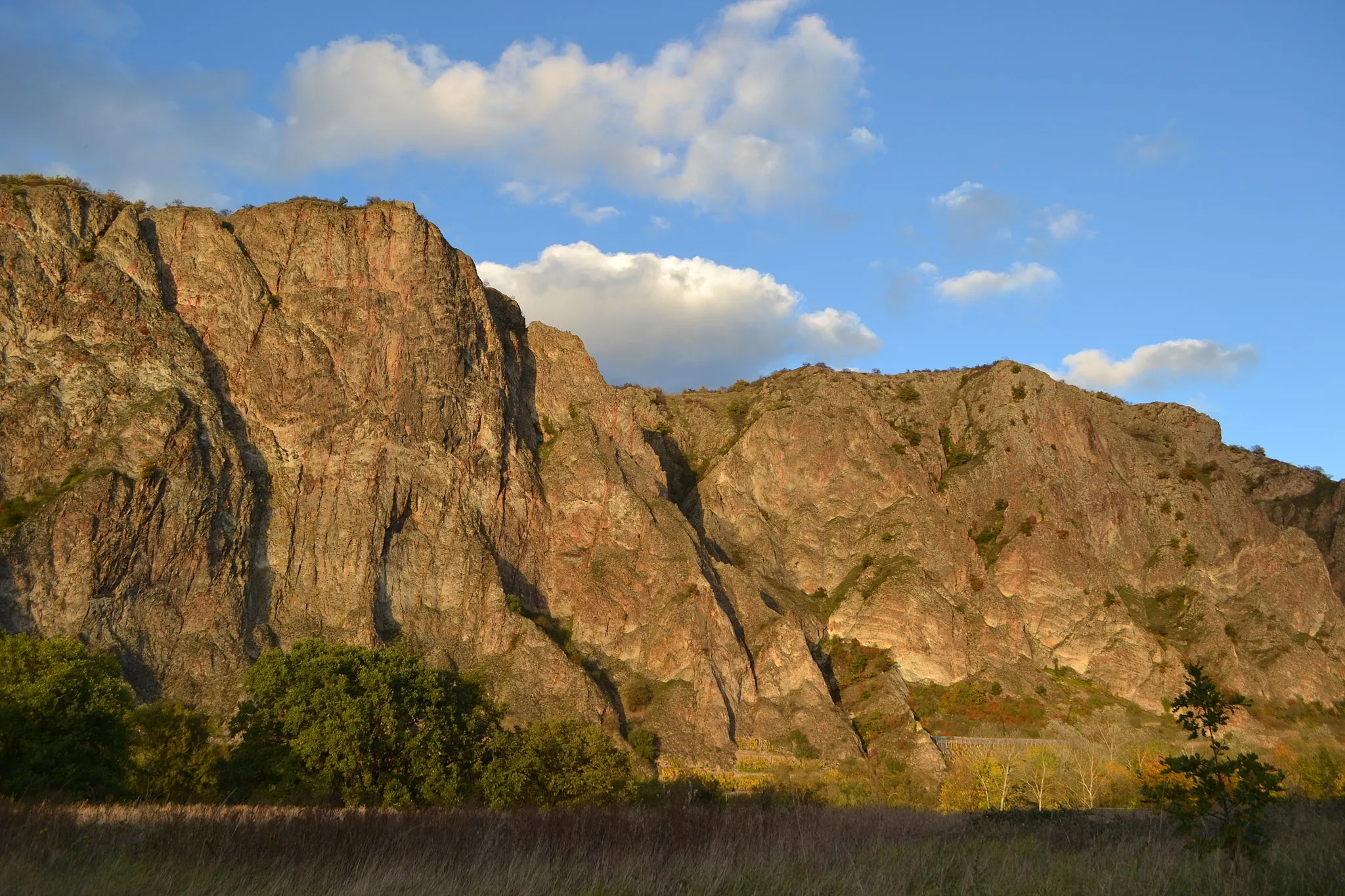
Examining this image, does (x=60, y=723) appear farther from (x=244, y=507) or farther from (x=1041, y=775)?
(x=1041, y=775)

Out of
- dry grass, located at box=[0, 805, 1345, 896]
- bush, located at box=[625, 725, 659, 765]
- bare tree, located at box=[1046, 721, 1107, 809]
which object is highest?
dry grass, located at box=[0, 805, 1345, 896]

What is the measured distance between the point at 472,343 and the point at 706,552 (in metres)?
29.6

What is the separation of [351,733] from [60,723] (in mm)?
11067

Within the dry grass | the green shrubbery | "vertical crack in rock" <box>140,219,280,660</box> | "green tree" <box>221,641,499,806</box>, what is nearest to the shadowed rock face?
"vertical crack in rock" <box>140,219,280,660</box>

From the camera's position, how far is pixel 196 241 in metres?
78.0

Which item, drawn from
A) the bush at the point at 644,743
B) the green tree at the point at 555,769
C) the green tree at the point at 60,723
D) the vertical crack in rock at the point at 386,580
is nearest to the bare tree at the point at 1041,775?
the bush at the point at 644,743

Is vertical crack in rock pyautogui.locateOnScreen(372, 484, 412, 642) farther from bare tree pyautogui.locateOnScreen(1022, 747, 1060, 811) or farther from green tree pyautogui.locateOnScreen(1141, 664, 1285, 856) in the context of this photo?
green tree pyautogui.locateOnScreen(1141, 664, 1285, 856)

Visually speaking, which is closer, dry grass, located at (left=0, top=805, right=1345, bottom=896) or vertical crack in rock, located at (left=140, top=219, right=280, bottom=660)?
dry grass, located at (left=0, top=805, right=1345, bottom=896)

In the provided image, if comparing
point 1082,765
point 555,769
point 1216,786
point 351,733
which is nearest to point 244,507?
point 555,769

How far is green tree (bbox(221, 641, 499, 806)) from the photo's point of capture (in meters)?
37.9

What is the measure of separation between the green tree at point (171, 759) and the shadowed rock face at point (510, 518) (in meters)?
14.6

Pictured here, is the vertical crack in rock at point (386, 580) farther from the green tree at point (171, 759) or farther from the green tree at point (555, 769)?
the green tree at point (171, 759)

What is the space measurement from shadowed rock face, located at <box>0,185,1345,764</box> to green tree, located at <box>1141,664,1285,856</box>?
54.4 m

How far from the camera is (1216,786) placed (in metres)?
14.6
